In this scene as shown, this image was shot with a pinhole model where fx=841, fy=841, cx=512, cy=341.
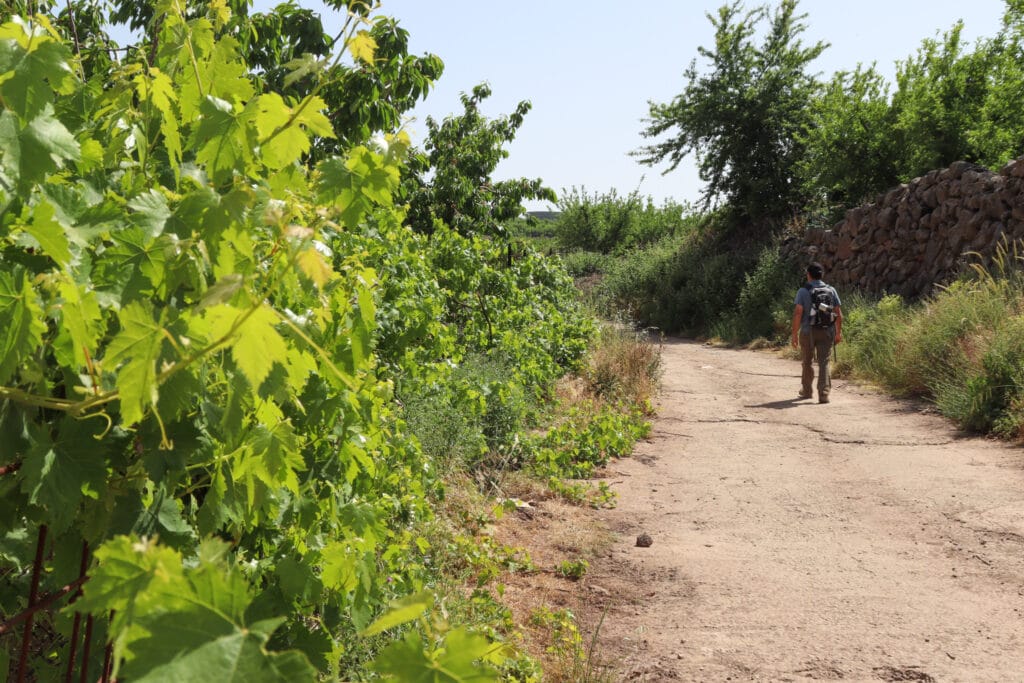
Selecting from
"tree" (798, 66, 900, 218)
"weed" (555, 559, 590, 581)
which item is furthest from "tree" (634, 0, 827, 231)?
"weed" (555, 559, 590, 581)

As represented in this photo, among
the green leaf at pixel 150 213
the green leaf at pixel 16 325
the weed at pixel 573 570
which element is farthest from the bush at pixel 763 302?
the green leaf at pixel 16 325

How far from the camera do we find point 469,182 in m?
11.3

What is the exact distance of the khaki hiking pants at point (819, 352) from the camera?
9.60m

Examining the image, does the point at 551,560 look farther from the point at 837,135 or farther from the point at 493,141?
the point at 837,135

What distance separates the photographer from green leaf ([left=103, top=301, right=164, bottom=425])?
3.06 ft

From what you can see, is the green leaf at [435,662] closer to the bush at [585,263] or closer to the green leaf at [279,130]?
the green leaf at [279,130]

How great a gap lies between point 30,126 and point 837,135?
21.2 metres

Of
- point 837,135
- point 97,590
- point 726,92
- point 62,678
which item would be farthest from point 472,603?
point 726,92

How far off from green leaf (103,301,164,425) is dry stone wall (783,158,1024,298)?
12.8m

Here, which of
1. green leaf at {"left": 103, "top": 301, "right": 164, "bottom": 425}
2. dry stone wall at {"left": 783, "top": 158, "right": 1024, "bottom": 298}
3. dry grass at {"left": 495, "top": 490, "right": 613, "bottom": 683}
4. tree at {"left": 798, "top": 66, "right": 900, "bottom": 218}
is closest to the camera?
green leaf at {"left": 103, "top": 301, "right": 164, "bottom": 425}

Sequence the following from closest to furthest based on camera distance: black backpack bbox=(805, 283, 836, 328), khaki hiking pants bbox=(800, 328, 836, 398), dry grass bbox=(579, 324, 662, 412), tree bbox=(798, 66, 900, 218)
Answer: dry grass bbox=(579, 324, 662, 412) → khaki hiking pants bbox=(800, 328, 836, 398) → black backpack bbox=(805, 283, 836, 328) → tree bbox=(798, 66, 900, 218)

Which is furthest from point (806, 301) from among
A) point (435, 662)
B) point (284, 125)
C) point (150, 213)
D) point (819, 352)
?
point (435, 662)

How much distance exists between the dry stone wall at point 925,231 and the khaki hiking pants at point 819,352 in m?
3.52

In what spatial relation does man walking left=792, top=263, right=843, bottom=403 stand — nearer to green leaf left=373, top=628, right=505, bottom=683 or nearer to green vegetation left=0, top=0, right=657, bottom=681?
green vegetation left=0, top=0, right=657, bottom=681
